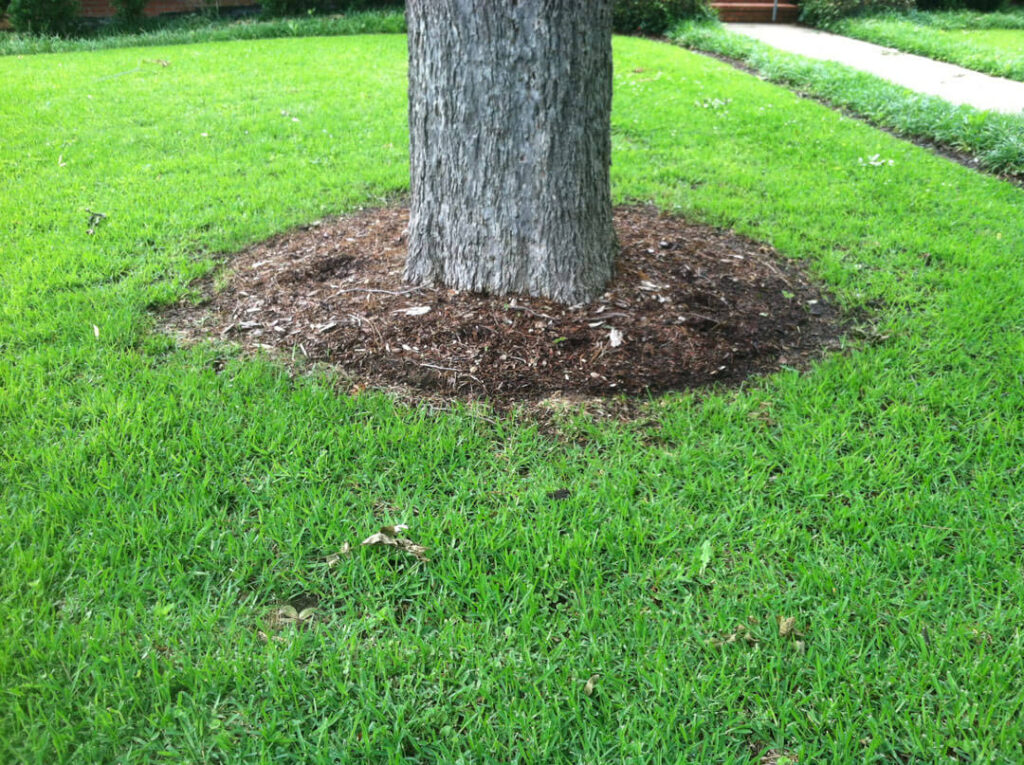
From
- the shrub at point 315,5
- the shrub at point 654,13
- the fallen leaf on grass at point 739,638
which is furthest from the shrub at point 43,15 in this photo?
the fallen leaf on grass at point 739,638

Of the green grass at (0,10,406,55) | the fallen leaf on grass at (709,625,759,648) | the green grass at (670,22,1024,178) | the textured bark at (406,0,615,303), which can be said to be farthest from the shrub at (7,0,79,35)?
the fallen leaf on grass at (709,625,759,648)

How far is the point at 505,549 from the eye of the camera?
2432 mm

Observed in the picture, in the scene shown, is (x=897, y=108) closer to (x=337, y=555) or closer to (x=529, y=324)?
(x=529, y=324)

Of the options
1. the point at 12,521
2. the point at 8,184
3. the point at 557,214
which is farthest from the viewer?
the point at 8,184

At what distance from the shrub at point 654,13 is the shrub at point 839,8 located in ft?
8.71

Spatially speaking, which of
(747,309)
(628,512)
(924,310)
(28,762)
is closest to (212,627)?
(28,762)

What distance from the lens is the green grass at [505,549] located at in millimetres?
1887

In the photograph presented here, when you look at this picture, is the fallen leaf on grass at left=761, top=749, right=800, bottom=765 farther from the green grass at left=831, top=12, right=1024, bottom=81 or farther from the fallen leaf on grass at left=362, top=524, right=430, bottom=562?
the green grass at left=831, top=12, right=1024, bottom=81

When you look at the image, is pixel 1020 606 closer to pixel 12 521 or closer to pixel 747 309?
pixel 747 309

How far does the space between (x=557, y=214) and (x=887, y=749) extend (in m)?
2.55

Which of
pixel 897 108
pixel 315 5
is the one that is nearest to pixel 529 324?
pixel 897 108

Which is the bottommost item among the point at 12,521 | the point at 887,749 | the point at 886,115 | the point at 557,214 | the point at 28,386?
the point at 887,749

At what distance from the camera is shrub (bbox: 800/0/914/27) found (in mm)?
15320

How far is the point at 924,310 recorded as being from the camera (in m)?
3.96
